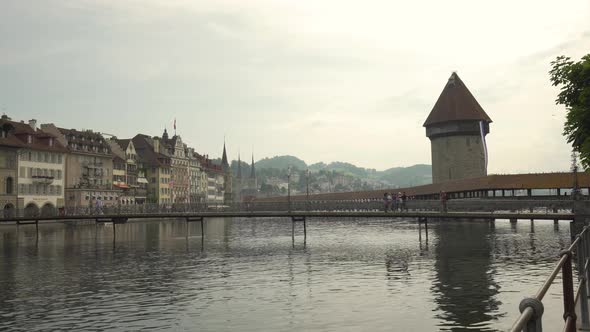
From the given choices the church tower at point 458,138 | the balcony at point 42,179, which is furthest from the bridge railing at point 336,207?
the church tower at point 458,138

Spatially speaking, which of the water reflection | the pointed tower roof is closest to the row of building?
the water reflection

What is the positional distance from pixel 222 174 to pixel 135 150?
68.8 metres

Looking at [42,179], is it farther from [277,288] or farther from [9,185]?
[277,288]

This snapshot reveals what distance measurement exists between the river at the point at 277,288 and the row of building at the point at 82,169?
24763mm

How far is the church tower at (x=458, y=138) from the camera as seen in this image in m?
93.0

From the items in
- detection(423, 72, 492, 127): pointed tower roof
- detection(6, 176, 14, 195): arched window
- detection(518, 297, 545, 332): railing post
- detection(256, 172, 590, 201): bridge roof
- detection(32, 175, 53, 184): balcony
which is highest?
detection(423, 72, 492, 127): pointed tower roof

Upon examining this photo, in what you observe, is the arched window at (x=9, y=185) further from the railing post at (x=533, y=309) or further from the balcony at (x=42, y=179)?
the railing post at (x=533, y=309)

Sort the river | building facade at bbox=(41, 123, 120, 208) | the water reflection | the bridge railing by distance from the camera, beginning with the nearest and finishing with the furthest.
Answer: the water reflection
the river
the bridge railing
building facade at bbox=(41, 123, 120, 208)

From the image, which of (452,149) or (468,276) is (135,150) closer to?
(452,149)

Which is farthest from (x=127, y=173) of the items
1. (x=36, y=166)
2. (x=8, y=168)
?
(x=8, y=168)

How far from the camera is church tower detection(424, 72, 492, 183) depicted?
93.0 m

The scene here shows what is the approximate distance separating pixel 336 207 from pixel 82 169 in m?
61.0

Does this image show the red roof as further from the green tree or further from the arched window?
the green tree

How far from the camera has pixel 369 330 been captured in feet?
56.3
